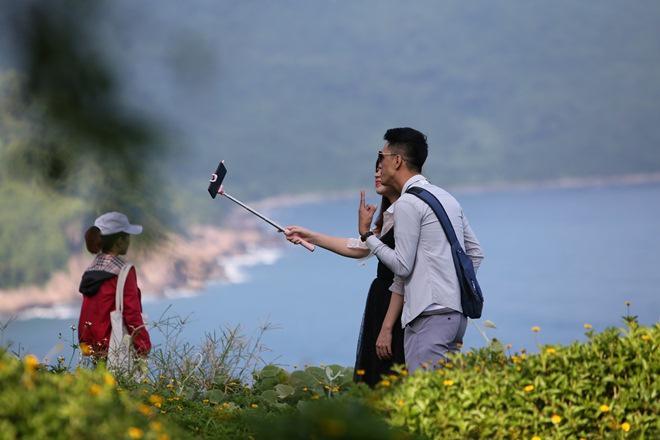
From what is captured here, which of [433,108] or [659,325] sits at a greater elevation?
[433,108]

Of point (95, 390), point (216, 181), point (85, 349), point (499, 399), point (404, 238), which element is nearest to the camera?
point (95, 390)

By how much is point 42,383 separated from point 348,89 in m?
34.4

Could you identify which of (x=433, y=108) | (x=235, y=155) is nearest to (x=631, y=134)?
(x=433, y=108)

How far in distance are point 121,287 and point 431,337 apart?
163 centimetres

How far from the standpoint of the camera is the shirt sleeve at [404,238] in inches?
146

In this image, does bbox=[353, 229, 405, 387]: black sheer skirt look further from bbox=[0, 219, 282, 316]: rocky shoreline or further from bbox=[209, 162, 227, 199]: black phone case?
bbox=[0, 219, 282, 316]: rocky shoreline

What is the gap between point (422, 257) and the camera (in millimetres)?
3738

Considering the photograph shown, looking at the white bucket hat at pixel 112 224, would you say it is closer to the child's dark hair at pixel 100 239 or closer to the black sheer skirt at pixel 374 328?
the child's dark hair at pixel 100 239

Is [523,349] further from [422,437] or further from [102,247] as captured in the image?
[102,247]

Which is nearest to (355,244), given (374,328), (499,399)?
(374,328)

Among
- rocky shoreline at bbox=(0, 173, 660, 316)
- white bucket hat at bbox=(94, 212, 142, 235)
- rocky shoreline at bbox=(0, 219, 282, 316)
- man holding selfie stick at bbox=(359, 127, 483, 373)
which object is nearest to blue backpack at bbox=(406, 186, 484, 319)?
man holding selfie stick at bbox=(359, 127, 483, 373)

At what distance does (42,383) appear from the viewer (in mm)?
2455

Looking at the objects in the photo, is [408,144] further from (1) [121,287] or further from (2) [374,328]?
(1) [121,287]

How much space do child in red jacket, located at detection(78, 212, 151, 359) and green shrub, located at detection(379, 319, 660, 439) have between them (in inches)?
65.2
